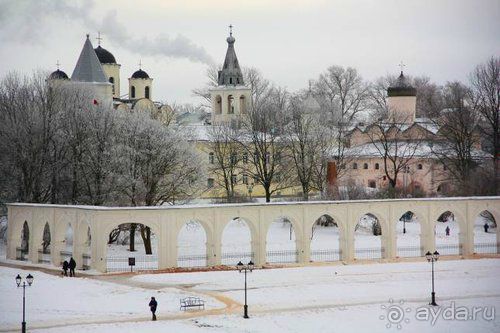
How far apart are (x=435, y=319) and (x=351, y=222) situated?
41.7 ft

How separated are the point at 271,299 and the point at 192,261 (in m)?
10.1

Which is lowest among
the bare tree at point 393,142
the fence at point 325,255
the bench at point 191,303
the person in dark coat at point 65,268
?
the bench at point 191,303

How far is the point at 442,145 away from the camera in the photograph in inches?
2785

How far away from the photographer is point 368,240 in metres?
52.3

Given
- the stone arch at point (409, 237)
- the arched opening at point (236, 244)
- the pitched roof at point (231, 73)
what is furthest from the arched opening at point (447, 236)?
the pitched roof at point (231, 73)

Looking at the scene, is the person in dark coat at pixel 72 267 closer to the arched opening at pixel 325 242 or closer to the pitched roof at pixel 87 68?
the arched opening at pixel 325 242

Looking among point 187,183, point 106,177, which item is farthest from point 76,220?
point 187,183

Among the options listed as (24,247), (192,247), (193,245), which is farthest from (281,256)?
(24,247)

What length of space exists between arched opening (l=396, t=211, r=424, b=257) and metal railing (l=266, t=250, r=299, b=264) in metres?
5.58

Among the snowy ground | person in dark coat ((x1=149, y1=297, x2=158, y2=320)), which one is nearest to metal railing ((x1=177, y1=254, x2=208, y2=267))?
the snowy ground

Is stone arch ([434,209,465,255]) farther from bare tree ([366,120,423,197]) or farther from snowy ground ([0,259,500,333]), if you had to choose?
bare tree ([366,120,423,197])

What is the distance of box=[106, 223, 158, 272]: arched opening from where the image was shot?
42.9m

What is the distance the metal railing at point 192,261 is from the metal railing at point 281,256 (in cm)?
339

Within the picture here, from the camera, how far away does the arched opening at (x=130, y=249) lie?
141ft
